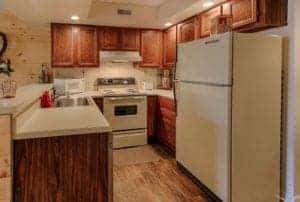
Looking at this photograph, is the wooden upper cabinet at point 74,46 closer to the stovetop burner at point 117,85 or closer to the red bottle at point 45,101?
the stovetop burner at point 117,85

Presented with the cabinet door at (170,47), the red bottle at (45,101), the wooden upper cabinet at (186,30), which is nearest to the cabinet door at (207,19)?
the wooden upper cabinet at (186,30)

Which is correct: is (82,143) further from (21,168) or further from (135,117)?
(135,117)

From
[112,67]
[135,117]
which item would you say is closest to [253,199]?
[135,117]

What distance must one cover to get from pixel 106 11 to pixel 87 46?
68 centimetres

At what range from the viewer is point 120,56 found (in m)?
4.86

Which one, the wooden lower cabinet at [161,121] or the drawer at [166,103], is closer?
the drawer at [166,103]

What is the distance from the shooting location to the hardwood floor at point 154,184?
8.99ft

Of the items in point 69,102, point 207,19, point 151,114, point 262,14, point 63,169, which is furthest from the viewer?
point 151,114

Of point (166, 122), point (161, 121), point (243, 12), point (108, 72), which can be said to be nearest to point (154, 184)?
point (166, 122)

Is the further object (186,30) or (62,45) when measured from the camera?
(62,45)

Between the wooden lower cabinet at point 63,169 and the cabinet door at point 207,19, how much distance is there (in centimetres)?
232

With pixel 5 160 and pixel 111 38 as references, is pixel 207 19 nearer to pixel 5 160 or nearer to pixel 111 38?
pixel 111 38

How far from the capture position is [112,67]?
5.21m

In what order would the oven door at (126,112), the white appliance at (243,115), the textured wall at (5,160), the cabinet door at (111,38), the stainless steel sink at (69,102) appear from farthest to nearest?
1. the cabinet door at (111,38)
2. the oven door at (126,112)
3. the stainless steel sink at (69,102)
4. the white appliance at (243,115)
5. the textured wall at (5,160)
